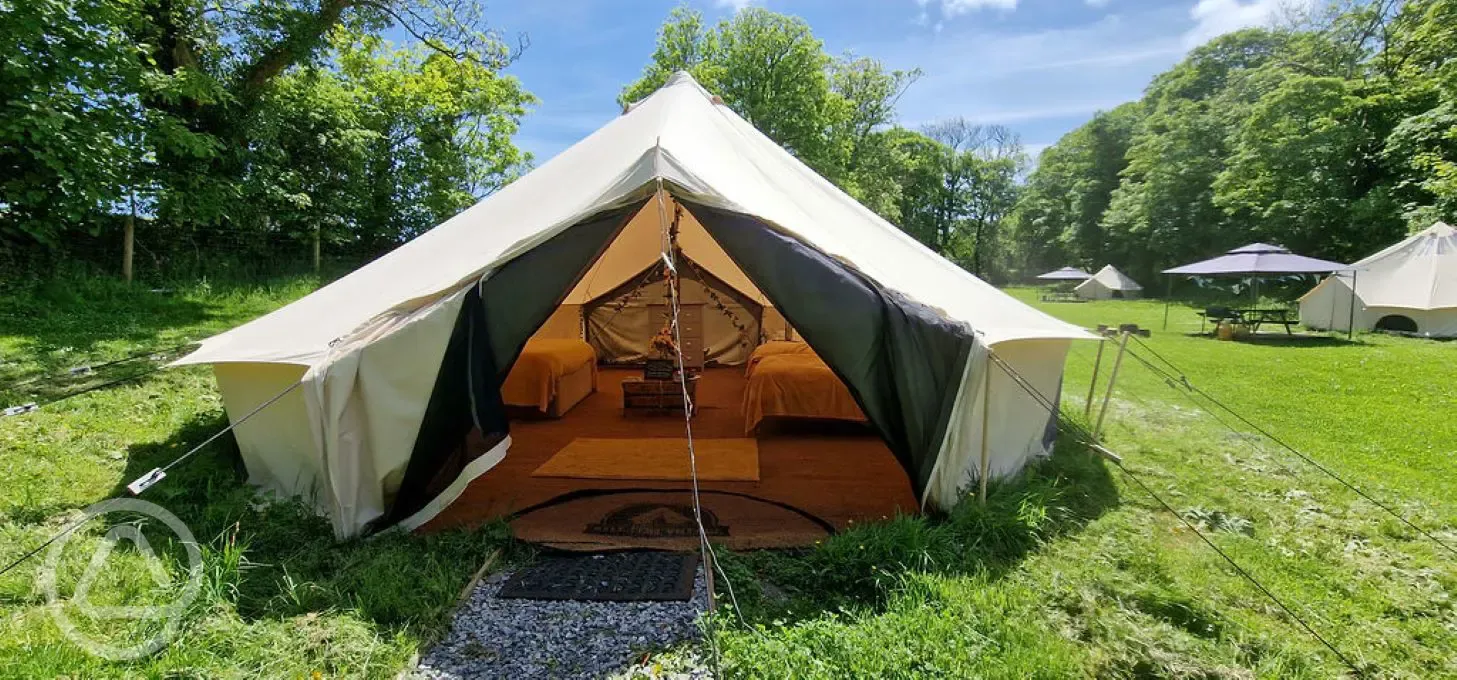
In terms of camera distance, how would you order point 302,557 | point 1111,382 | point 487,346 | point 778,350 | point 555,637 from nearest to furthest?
1. point 555,637
2. point 302,557
3. point 487,346
4. point 1111,382
5. point 778,350

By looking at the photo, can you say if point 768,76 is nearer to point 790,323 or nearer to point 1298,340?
point 1298,340

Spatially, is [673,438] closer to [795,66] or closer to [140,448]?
[140,448]

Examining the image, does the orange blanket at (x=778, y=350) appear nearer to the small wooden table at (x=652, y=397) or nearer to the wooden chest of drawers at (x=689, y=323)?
the small wooden table at (x=652, y=397)

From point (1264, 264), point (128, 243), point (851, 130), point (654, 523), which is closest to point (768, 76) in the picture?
point (851, 130)

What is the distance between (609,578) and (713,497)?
1.03 meters

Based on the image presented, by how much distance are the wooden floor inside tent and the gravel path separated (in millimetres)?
531

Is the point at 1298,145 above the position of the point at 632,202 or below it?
above

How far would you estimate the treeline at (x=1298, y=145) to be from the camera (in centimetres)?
1456

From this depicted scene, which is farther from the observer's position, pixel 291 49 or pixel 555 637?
pixel 291 49

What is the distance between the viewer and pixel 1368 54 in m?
17.7

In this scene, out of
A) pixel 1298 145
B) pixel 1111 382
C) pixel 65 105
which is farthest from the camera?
pixel 1298 145

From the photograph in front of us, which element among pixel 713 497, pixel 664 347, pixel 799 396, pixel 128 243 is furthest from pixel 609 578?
pixel 128 243

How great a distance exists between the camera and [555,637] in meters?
2.10

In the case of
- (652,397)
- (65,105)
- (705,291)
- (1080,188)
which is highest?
(1080,188)
